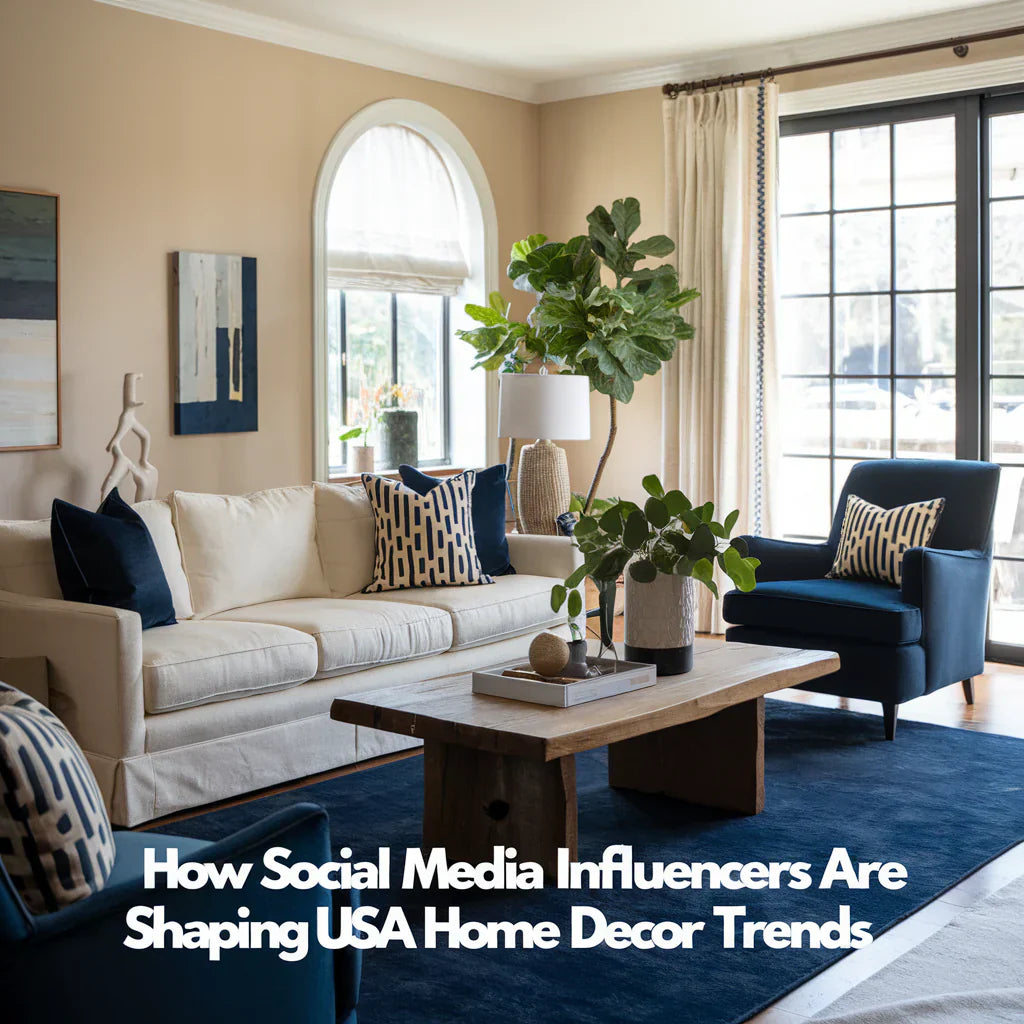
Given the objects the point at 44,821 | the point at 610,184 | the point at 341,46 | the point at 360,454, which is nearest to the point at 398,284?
the point at 360,454

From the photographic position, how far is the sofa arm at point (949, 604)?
450 cm

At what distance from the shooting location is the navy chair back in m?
4.87

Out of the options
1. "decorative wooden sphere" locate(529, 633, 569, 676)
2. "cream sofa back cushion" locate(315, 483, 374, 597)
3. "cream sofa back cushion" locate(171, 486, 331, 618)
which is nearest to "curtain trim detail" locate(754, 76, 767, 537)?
"cream sofa back cushion" locate(315, 483, 374, 597)

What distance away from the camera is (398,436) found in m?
6.59

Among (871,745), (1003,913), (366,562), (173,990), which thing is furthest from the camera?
(366,562)

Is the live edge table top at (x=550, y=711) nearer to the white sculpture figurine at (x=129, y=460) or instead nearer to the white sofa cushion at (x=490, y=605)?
the white sofa cushion at (x=490, y=605)

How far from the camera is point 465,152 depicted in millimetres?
6746

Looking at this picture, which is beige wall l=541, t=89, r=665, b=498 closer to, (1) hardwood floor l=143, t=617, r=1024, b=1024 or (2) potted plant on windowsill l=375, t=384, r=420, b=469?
(2) potted plant on windowsill l=375, t=384, r=420, b=469

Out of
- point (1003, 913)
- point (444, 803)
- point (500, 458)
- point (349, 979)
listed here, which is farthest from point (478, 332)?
point (349, 979)

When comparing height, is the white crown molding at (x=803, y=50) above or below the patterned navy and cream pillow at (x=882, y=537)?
above

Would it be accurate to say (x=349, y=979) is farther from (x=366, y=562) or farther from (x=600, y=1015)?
(x=366, y=562)

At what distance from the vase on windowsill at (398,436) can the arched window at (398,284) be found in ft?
0.04

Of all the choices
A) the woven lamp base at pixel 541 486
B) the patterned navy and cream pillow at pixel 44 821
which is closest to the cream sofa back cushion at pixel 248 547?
the woven lamp base at pixel 541 486

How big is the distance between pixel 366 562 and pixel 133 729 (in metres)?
1.52
